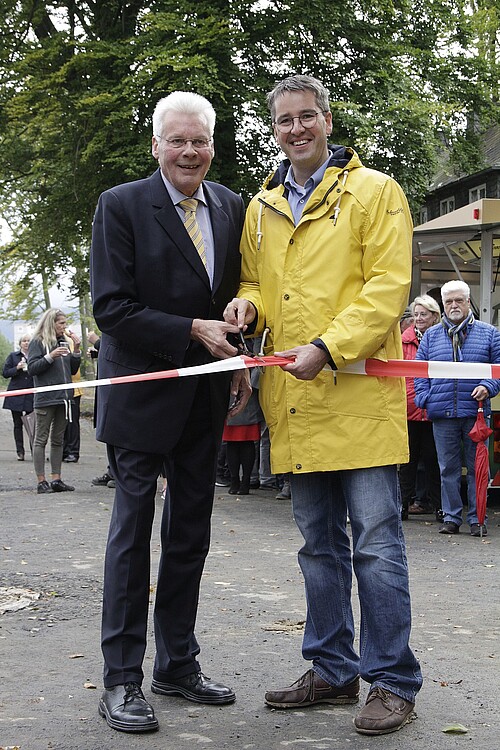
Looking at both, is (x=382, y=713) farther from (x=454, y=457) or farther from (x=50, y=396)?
(x=50, y=396)

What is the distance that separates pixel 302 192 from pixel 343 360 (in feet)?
2.43

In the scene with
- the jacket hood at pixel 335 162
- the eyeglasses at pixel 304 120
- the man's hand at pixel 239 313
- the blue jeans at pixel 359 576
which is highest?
the eyeglasses at pixel 304 120

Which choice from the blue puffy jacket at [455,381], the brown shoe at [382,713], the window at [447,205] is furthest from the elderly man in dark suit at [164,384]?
the window at [447,205]

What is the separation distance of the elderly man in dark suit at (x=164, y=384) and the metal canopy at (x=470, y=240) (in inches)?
318

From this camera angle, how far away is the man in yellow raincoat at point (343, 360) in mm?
3938

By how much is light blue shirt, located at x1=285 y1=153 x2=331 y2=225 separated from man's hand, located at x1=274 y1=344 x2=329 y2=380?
541 mm

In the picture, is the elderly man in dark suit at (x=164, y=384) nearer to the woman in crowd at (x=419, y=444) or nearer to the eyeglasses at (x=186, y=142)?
the eyeglasses at (x=186, y=142)

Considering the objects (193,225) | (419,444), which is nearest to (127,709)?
(193,225)

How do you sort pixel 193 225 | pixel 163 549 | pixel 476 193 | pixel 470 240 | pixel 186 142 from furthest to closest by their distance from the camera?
pixel 476 193, pixel 470 240, pixel 163 549, pixel 193 225, pixel 186 142

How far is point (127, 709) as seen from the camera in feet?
13.1

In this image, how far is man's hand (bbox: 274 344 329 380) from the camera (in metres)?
3.88

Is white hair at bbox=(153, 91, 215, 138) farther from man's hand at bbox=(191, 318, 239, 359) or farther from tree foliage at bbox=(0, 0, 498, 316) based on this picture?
tree foliage at bbox=(0, 0, 498, 316)

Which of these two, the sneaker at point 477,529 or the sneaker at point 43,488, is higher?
the sneaker at point 43,488

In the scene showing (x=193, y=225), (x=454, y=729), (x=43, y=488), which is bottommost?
(x=454, y=729)
